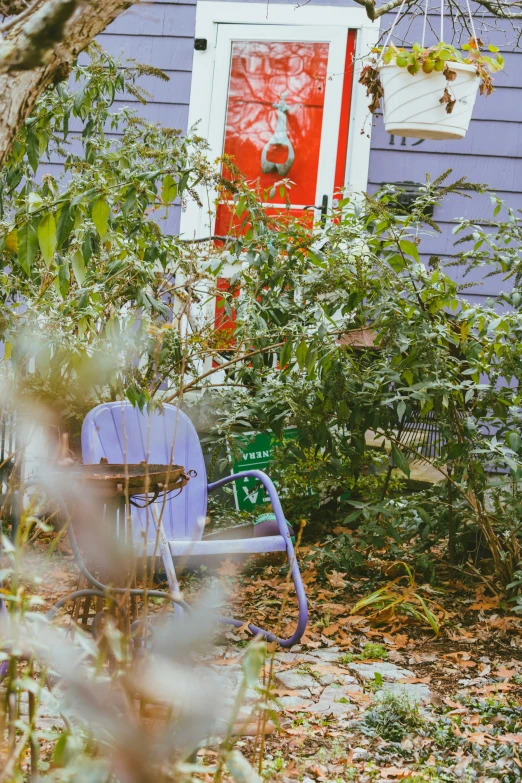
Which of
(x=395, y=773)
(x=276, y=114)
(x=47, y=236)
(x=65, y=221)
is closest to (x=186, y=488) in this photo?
(x=65, y=221)

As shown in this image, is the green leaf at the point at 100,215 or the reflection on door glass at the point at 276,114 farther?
the reflection on door glass at the point at 276,114

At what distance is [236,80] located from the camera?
5.71 m

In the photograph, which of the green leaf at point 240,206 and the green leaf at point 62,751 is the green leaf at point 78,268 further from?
the green leaf at point 62,751

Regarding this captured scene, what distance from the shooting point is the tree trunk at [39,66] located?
1.44 m

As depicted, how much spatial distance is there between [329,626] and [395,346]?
3.86 feet

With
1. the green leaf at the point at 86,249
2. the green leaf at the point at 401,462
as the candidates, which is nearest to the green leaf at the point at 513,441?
the green leaf at the point at 401,462

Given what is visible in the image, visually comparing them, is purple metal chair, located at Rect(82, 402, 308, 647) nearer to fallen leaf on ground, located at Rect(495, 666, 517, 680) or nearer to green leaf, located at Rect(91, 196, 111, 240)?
fallen leaf on ground, located at Rect(495, 666, 517, 680)

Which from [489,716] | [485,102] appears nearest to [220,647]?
[489,716]

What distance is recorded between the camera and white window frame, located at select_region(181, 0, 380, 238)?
17.9 feet

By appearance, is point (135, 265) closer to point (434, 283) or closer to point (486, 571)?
point (434, 283)

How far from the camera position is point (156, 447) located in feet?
12.3

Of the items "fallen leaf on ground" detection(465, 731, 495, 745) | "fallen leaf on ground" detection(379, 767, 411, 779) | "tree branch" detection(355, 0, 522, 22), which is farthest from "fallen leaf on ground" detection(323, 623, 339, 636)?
"tree branch" detection(355, 0, 522, 22)

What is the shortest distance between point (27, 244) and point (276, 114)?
12.6 feet

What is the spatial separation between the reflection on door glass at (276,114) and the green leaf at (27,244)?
3.55m
